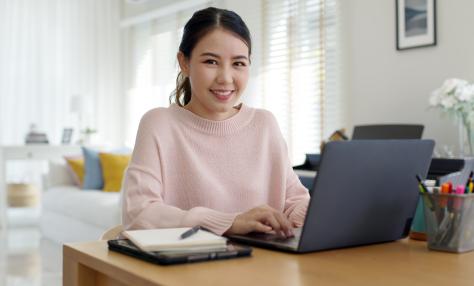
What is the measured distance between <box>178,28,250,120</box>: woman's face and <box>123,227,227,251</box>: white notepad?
1.56 feet

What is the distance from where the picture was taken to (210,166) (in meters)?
1.45

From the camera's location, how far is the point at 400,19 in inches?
136

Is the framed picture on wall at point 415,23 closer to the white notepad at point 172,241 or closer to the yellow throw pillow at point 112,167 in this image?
the yellow throw pillow at point 112,167

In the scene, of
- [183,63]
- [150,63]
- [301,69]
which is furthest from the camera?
[150,63]

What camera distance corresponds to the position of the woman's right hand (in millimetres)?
1116

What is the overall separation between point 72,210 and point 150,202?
333 centimetres

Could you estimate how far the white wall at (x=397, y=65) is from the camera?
126 inches

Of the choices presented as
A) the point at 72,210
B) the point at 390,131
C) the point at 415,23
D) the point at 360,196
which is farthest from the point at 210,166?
the point at 72,210

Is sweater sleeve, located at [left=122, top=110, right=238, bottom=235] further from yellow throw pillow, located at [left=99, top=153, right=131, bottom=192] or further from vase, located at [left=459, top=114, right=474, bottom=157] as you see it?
yellow throw pillow, located at [left=99, top=153, right=131, bottom=192]

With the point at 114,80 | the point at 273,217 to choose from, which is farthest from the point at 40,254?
the point at 273,217

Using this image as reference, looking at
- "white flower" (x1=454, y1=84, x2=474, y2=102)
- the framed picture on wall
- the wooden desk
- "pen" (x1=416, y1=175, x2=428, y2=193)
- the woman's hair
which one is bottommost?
the wooden desk

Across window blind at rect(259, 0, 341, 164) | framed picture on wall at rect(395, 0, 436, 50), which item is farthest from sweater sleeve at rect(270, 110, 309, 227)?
window blind at rect(259, 0, 341, 164)

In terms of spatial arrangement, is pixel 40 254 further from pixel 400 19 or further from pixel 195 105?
pixel 195 105

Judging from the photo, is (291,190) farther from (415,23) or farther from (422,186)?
(415,23)
